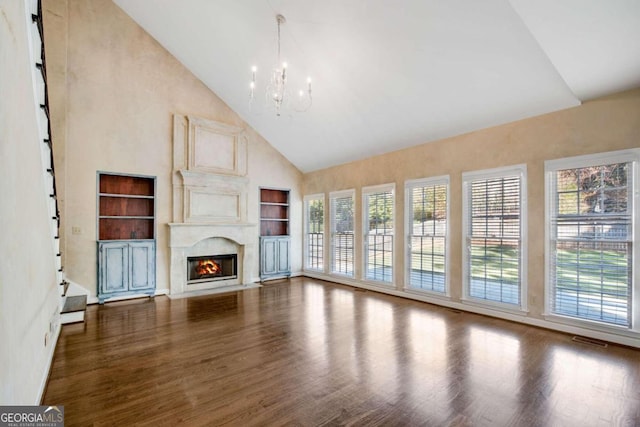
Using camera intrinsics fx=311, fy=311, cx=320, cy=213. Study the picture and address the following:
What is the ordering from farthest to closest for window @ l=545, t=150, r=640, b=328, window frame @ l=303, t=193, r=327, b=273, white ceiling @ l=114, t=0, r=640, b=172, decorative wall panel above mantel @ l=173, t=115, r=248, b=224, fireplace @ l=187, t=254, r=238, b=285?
window frame @ l=303, t=193, r=327, b=273 < fireplace @ l=187, t=254, r=238, b=285 < decorative wall panel above mantel @ l=173, t=115, r=248, b=224 < window @ l=545, t=150, r=640, b=328 < white ceiling @ l=114, t=0, r=640, b=172

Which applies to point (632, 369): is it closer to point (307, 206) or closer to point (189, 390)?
point (189, 390)

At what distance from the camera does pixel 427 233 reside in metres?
5.72

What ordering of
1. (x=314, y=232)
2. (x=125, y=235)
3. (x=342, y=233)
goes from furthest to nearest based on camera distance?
(x=314, y=232), (x=342, y=233), (x=125, y=235)

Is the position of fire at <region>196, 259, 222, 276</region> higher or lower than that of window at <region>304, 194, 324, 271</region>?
lower

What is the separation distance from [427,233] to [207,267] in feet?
16.0

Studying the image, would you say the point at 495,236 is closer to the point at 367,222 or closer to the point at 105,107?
the point at 367,222

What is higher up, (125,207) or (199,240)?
(125,207)

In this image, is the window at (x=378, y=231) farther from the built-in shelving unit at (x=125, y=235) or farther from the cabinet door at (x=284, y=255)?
the built-in shelving unit at (x=125, y=235)

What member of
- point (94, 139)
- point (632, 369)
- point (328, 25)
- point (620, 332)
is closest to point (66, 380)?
point (94, 139)

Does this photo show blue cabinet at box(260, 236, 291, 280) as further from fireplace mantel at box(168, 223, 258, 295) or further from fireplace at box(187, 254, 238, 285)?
fireplace at box(187, 254, 238, 285)

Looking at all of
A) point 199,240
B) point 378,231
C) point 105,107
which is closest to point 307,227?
point 378,231

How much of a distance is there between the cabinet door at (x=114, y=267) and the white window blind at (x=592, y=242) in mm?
7048

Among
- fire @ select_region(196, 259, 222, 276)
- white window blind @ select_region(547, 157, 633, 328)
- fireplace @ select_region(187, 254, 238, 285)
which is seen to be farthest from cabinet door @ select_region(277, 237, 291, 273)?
white window blind @ select_region(547, 157, 633, 328)

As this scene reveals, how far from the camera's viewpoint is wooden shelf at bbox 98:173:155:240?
6051 millimetres
